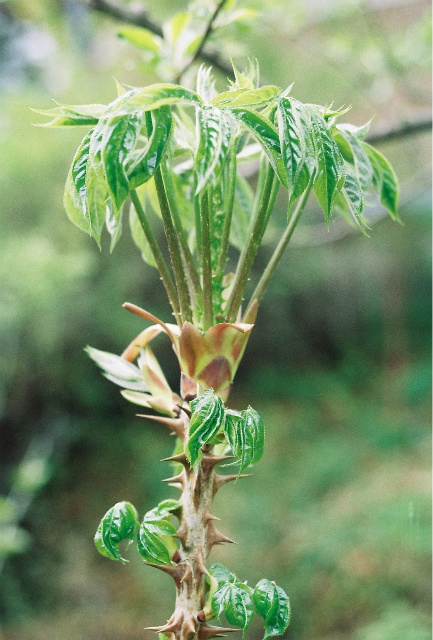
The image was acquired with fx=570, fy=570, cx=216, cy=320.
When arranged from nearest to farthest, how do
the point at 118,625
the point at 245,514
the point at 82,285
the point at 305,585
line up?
the point at 305,585
the point at 118,625
the point at 245,514
the point at 82,285

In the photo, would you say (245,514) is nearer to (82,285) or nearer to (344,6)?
(82,285)

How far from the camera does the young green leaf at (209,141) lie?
28 centimetres

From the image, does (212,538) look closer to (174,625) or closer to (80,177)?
(174,625)

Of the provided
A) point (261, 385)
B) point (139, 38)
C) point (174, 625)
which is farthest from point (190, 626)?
point (261, 385)

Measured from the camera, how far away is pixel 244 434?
1.10 ft

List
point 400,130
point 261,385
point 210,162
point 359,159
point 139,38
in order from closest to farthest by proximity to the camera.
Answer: point 210,162
point 359,159
point 139,38
point 400,130
point 261,385

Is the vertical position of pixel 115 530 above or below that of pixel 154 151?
below

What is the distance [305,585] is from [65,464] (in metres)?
1.70

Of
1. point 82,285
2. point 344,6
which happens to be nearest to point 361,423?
point 82,285

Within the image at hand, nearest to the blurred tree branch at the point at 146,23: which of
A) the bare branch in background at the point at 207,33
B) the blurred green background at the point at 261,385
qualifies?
the bare branch in background at the point at 207,33

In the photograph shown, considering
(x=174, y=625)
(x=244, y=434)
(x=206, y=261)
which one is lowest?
(x=174, y=625)

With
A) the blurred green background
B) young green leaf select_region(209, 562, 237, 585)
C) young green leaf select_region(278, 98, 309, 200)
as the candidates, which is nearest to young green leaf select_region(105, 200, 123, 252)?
young green leaf select_region(278, 98, 309, 200)

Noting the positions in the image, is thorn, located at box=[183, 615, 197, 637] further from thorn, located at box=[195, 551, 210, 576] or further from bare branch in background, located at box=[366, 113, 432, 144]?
bare branch in background, located at box=[366, 113, 432, 144]

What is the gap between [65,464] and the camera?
350 cm
